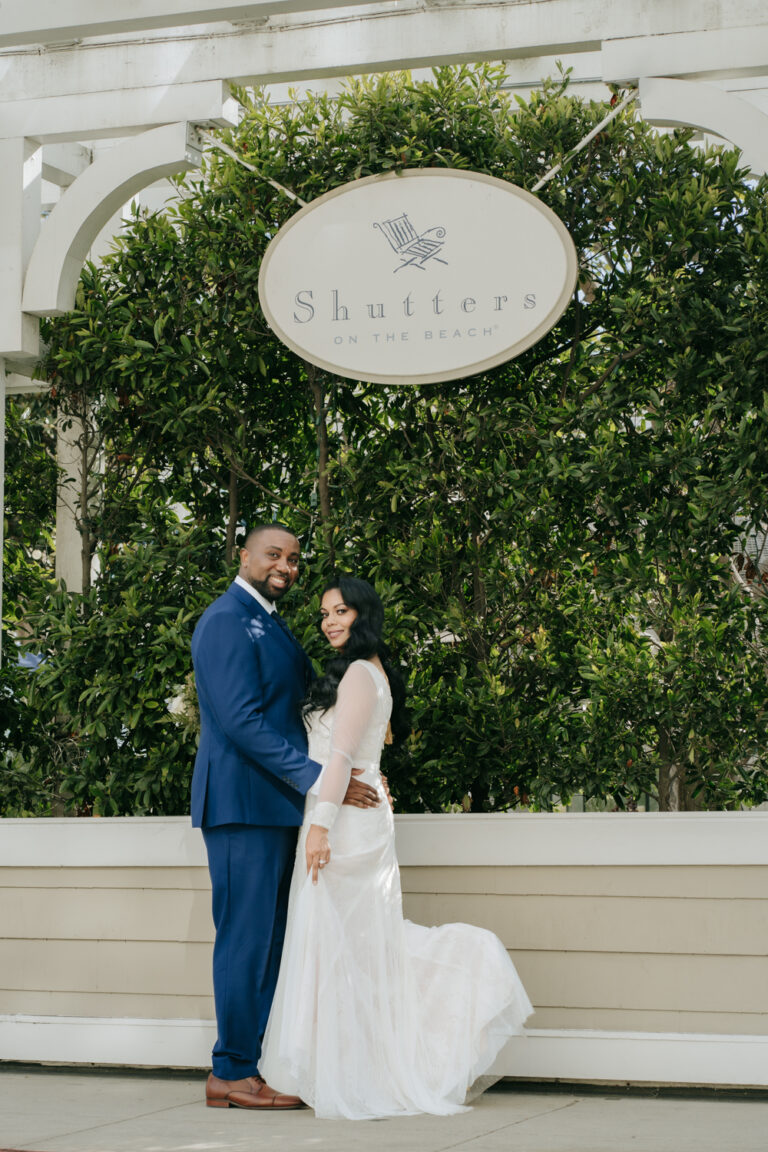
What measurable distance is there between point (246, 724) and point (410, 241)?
2074mm

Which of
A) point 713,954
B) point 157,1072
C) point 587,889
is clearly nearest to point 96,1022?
point 157,1072

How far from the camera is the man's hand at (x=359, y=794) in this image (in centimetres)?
440

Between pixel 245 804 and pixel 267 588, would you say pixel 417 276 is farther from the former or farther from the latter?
pixel 245 804

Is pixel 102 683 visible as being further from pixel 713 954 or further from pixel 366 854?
pixel 713 954

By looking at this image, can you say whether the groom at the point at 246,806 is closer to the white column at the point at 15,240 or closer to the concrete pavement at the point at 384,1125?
the concrete pavement at the point at 384,1125

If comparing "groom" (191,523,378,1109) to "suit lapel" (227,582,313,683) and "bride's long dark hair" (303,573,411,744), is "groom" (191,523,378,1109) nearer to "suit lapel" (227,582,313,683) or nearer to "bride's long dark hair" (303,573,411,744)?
"suit lapel" (227,582,313,683)

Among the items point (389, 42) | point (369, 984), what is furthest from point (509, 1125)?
point (389, 42)

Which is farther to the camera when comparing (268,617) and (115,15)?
(115,15)

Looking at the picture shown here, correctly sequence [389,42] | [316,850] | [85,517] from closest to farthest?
[316,850]
[389,42]
[85,517]

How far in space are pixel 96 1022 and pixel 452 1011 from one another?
1528mm

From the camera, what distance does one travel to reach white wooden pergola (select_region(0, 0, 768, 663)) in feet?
16.9

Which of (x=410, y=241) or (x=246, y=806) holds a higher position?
(x=410, y=241)

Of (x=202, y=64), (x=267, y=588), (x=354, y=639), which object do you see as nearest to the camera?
(x=354, y=639)

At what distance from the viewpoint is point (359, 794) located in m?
4.41
